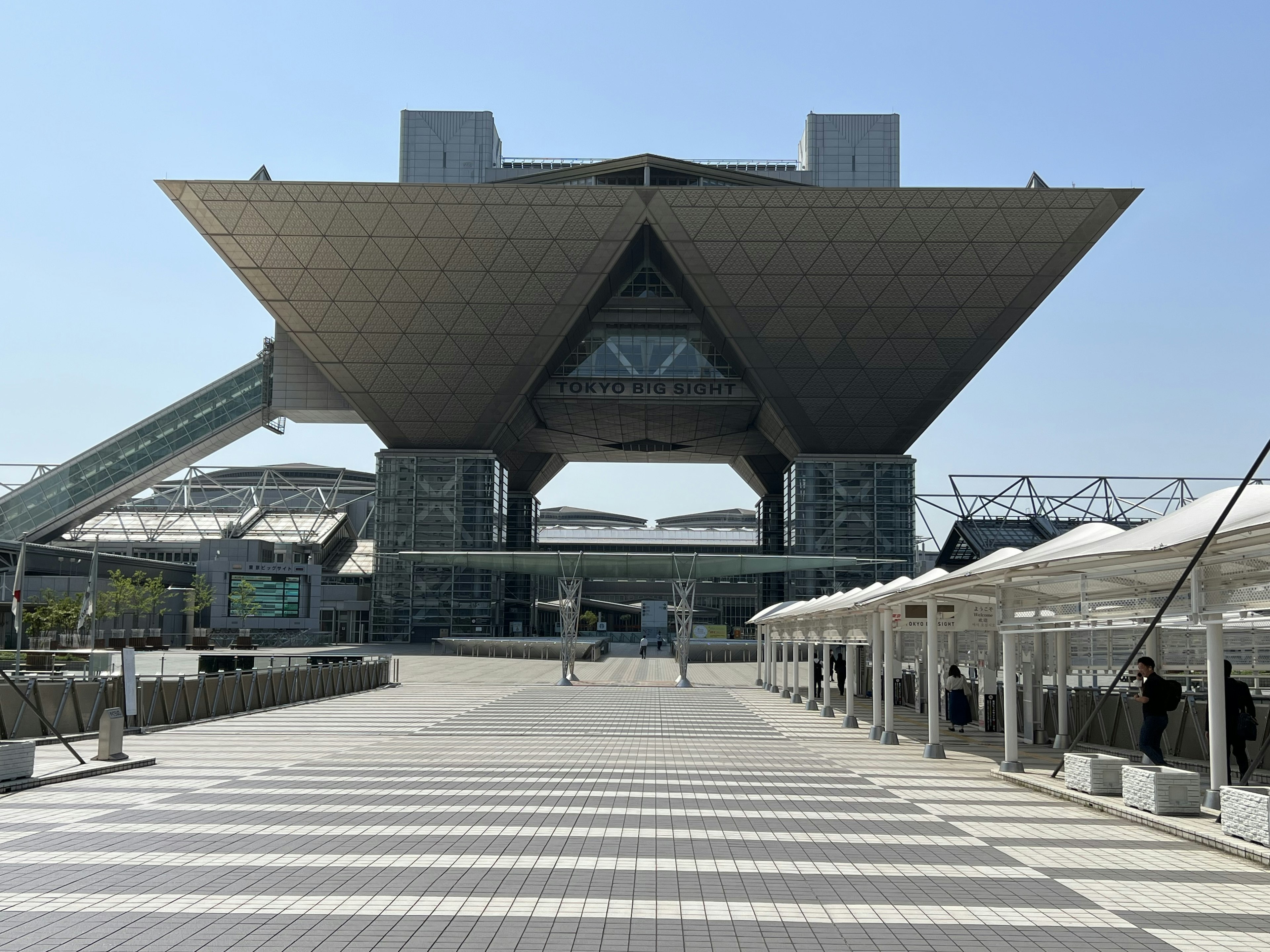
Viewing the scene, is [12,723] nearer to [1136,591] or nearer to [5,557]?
[1136,591]

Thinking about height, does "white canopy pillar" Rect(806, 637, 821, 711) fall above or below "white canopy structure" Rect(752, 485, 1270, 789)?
below

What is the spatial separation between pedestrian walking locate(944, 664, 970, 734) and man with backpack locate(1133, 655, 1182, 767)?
10.5 meters

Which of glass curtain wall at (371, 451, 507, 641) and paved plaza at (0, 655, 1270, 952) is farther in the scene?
glass curtain wall at (371, 451, 507, 641)

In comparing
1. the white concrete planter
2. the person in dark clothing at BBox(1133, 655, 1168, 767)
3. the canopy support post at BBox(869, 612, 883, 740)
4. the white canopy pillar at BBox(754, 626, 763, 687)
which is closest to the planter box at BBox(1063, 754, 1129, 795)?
the person in dark clothing at BBox(1133, 655, 1168, 767)

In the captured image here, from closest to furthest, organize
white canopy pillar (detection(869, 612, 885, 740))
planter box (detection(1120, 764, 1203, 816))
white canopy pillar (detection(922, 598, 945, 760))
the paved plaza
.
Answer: the paved plaza < planter box (detection(1120, 764, 1203, 816)) < white canopy pillar (detection(922, 598, 945, 760)) < white canopy pillar (detection(869, 612, 885, 740))

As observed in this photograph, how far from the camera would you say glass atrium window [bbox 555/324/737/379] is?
71.6 meters

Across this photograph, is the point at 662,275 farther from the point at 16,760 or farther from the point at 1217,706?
the point at 1217,706

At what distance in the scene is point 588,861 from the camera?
971 cm

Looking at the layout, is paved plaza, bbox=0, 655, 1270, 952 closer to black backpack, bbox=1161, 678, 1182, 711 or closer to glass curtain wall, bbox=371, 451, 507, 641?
black backpack, bbox=1161, 678, 1182, 711

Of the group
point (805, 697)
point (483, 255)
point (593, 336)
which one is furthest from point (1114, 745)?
point (593, 336)

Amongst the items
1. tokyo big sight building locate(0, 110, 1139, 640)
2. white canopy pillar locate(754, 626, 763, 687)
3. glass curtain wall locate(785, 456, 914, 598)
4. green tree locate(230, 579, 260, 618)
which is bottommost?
white canopy pillar locate(754, 626, 763, 687)

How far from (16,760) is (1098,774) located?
13152 mm

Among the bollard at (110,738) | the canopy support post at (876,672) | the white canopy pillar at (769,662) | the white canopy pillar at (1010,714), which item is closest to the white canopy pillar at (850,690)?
the canopy support post at (876,672)

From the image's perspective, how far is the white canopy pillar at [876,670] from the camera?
22969mm
